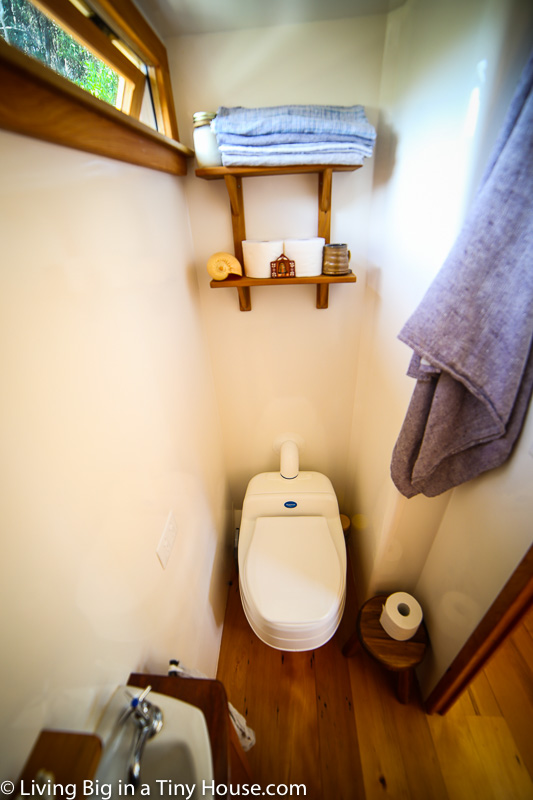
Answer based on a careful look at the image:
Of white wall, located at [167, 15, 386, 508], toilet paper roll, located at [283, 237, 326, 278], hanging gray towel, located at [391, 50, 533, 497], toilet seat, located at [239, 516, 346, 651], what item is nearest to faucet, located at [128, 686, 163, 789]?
toilet seat, located at [239, 516, 346, 651]

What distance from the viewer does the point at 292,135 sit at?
90cm

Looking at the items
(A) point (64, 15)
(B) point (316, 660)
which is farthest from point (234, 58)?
(B) point (316, 660)

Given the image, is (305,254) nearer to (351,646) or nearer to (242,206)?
(242,206)

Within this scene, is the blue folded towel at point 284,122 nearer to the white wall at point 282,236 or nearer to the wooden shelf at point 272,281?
the white wall at point 282,236

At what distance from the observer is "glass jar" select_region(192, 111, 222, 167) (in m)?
0.92

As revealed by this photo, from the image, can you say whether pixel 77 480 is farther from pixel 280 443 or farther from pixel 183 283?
pixel 280 443

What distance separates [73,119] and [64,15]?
0.27 meters

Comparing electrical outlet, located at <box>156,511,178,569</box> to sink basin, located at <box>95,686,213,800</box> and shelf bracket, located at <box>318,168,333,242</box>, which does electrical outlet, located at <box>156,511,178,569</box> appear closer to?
sink basin, located at <box>95,686,213,800</box>

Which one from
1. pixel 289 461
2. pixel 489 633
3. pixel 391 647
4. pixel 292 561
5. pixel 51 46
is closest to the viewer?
pixel 51 46

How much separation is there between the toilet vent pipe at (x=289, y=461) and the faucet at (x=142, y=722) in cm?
101

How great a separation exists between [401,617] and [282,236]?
153 cm

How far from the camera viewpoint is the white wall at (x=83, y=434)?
45cm

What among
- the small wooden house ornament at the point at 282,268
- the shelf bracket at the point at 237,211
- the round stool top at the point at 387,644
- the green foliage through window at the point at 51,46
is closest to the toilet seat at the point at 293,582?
the round stool top at the point at 387,644

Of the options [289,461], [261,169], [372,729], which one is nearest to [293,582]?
[289,461]
